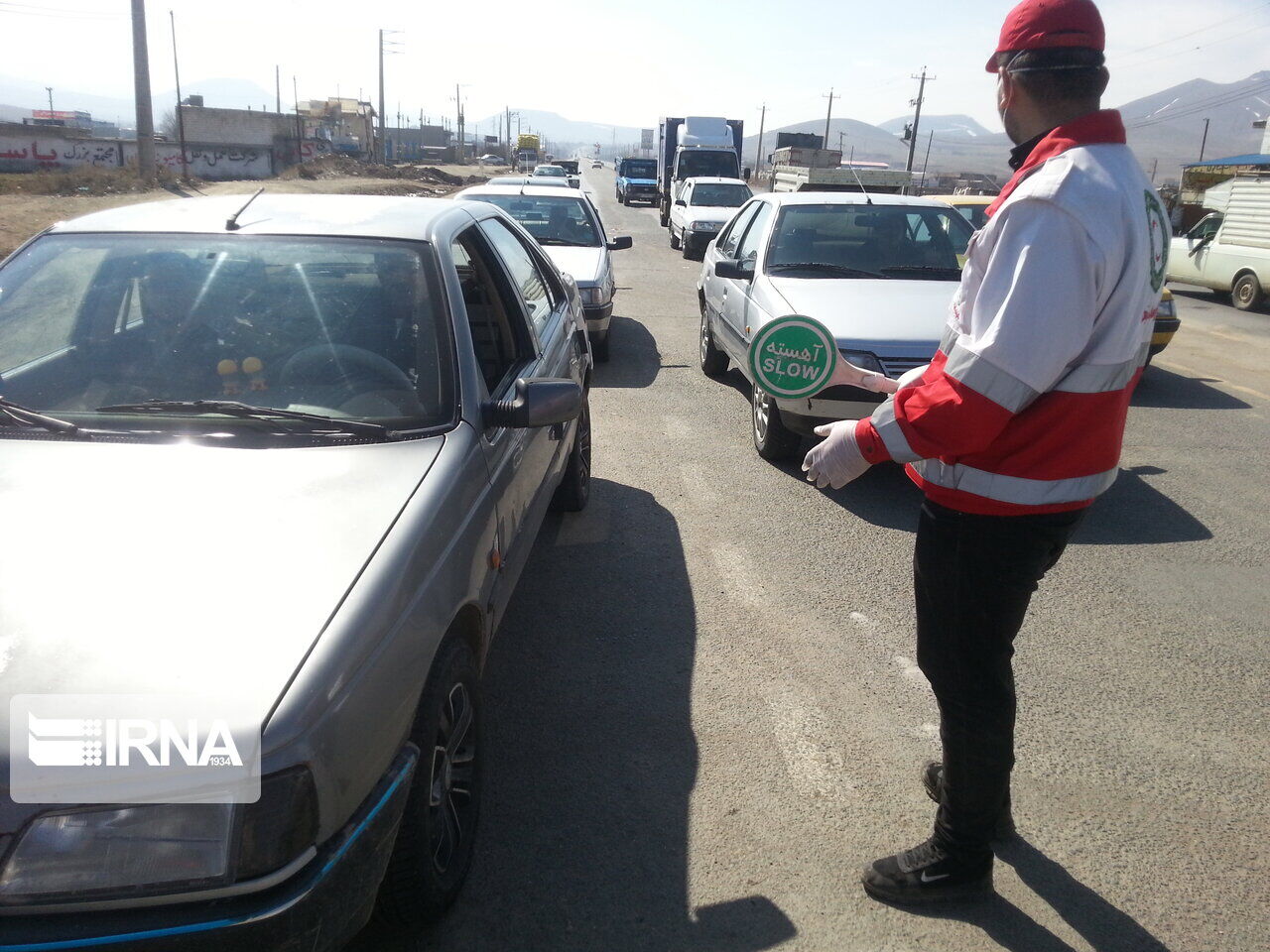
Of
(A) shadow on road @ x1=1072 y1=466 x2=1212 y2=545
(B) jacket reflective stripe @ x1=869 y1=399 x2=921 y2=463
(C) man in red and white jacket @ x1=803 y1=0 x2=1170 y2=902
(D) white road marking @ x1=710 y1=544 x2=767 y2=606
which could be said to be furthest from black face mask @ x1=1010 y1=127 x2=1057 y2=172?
(A) shadow on road @ x1=1072 y1=466 x2=1212 y2=545

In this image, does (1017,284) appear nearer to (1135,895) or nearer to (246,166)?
(1135,895)

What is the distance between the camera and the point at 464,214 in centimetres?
381

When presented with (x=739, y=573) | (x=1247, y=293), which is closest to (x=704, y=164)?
(x=1247, y=293)

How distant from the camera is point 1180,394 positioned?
8734mm

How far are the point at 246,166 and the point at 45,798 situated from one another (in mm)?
67415

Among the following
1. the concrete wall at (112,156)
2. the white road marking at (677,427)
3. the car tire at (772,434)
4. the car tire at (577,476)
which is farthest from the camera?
the concrete wall at (112,156)

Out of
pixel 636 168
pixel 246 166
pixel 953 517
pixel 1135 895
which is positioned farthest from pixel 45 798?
pixel 246 166

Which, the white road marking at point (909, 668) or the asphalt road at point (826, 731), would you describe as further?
the white road marking at point (909, 668)

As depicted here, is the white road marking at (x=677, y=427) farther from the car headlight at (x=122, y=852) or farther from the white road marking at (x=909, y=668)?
the car headlight at (x=122, y=852)

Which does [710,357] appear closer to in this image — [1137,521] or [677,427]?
[677,427]

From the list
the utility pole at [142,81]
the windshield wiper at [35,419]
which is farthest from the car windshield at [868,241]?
the utility pole at [142,81]

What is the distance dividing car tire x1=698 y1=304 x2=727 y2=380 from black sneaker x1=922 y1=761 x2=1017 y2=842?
233 inches

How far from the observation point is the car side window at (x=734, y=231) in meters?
8.09

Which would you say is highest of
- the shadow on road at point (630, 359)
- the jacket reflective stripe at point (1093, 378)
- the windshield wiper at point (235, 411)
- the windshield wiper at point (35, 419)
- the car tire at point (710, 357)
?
the jacket reflective stripe at point (1093, 378)
